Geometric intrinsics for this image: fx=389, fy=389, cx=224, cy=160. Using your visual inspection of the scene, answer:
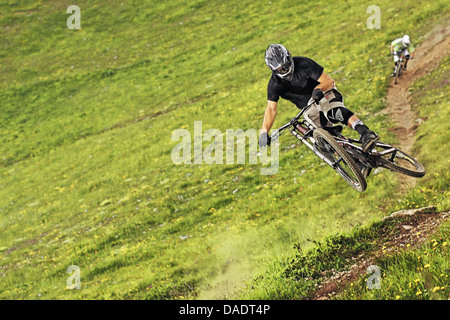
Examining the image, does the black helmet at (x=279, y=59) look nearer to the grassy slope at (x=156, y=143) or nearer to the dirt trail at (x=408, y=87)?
the grassy slope at (x=156, y=143)

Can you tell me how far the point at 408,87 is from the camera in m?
20.5

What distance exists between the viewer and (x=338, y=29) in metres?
35.4

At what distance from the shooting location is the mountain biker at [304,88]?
324 inches

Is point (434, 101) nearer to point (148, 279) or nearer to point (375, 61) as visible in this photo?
point (375, 61)

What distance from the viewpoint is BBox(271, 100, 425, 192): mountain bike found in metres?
8.22

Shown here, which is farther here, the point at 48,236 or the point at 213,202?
the point at 48,236

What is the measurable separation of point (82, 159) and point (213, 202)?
1755 centimetres

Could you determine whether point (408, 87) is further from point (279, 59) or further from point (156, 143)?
point (156, 143)

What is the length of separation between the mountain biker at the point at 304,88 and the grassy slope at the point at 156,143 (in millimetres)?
2967

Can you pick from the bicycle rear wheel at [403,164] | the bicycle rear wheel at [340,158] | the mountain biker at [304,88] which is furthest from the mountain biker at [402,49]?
the bicycle rear wheel at [340,158]

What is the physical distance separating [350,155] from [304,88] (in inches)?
72.8
